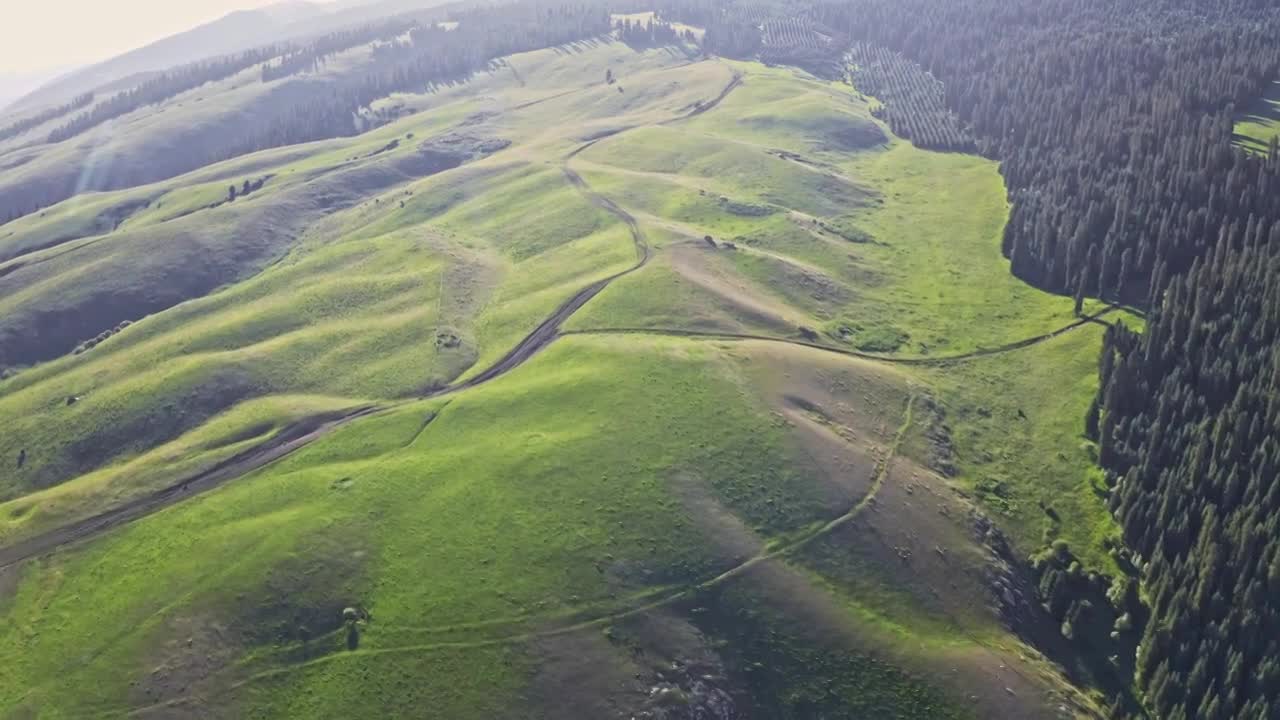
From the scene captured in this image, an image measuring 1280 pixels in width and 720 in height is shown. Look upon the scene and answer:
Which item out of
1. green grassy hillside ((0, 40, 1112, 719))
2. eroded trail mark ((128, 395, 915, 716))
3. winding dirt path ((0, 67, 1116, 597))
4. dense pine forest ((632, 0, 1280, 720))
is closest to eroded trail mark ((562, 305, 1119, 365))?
winding dirt path ((0, 67, 1116, 597))

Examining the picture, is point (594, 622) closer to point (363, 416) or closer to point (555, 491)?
point (555, 491)

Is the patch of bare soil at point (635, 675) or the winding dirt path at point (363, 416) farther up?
the winding dirt path at point (363, 416)

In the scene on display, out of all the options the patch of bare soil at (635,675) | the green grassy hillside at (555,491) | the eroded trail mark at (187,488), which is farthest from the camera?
the eroded trail mark at (187,488)

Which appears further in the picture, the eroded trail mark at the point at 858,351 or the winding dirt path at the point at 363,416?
the eroded trail mark at the point at 858,351

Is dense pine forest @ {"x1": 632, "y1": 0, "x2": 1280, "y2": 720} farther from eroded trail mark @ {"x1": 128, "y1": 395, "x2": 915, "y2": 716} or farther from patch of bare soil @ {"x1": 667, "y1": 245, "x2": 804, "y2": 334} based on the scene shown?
patch of bare soil @ {"x1": 667, "y1": 245, "x2": 804, "y2": 334}

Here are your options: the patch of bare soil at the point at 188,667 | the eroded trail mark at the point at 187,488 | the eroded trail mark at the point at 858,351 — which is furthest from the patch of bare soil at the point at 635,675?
the eroded trail mark at the point at 858,351

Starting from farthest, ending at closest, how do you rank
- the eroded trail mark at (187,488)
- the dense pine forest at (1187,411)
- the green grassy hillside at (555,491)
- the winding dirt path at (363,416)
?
1. the eroded trail mark at (187,488)
2. the winding dirt path at (363,416)
3. the dense pine forest at (1187,411)
4. the green grassy hillside at (555,491)

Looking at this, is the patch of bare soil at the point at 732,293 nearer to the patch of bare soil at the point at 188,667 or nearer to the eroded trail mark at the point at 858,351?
the eroded trail mark at the point at 858,351

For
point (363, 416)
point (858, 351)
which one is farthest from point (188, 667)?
point (858, 351)

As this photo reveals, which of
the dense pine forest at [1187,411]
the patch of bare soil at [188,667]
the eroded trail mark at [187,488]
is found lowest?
the dense pine forest at [1187,411]
